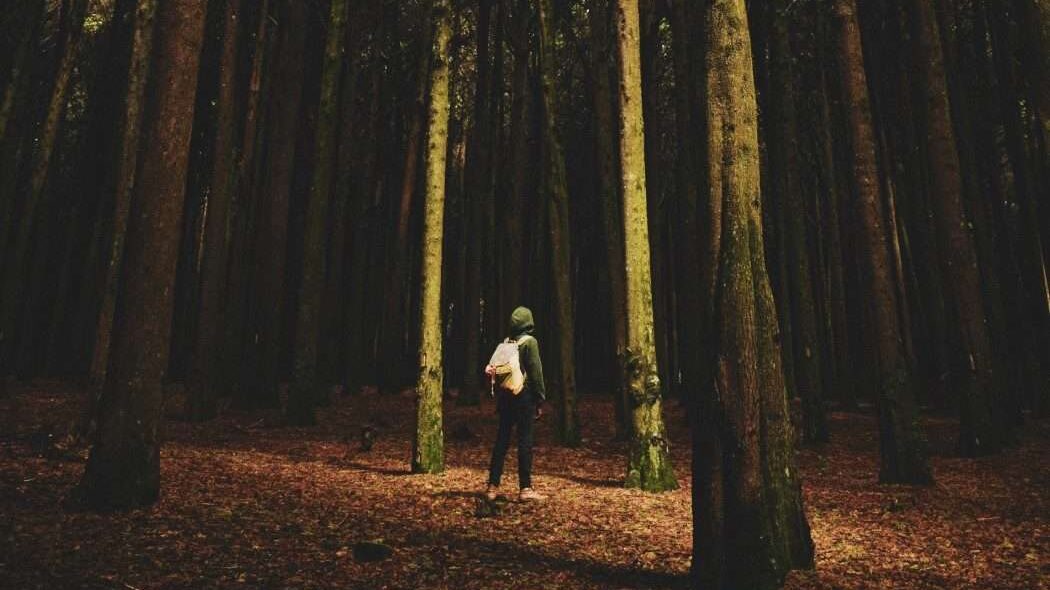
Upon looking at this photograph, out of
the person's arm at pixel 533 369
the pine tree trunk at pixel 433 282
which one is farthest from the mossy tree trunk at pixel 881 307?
the pine tree trunk at pixel 433 282

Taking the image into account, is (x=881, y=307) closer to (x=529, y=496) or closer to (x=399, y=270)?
(x=529, y=496)

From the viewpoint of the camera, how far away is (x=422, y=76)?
615 inches

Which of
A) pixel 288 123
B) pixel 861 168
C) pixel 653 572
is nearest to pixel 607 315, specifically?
pixel 288 123

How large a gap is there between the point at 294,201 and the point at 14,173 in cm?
554

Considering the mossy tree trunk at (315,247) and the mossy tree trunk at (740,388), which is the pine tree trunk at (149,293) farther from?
the mossy tree trunk at (315,247)

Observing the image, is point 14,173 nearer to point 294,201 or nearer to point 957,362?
point 294,201

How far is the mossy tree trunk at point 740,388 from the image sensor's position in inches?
139

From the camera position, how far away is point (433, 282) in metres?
8.43

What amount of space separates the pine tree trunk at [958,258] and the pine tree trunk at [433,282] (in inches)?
292

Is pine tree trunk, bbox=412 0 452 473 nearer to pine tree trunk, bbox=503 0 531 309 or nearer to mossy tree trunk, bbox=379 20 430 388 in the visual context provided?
pine tree trunk, bbox=503 0 531 309

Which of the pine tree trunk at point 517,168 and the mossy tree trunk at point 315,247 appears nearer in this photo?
the mossy tree trunk at point 315,247

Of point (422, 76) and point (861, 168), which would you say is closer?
point (861, 168)

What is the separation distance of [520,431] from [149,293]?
4017 millimetres

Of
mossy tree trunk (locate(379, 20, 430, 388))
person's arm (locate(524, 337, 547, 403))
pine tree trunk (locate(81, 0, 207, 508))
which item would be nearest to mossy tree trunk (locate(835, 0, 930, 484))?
person's arm (locate(524, 337, 547, 403))
